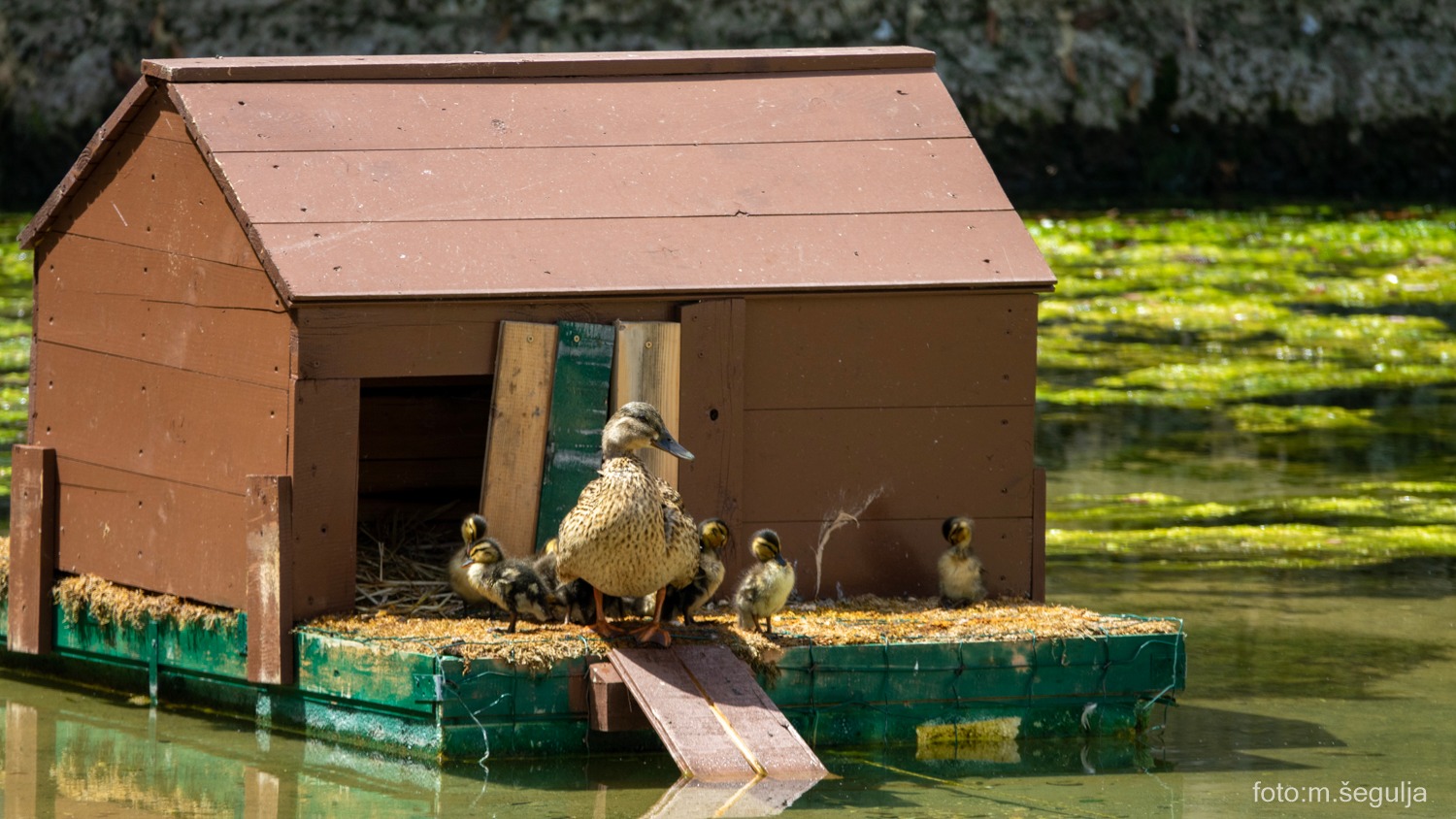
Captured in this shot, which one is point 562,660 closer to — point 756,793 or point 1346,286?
point 756,793

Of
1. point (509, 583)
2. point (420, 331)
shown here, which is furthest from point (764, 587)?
point (420, 331)

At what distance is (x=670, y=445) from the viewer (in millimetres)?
7848

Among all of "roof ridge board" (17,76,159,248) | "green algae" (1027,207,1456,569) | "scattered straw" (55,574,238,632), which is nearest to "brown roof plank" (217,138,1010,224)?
"roof ridge board" (17,76,159,248)

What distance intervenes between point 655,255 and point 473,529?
121cm

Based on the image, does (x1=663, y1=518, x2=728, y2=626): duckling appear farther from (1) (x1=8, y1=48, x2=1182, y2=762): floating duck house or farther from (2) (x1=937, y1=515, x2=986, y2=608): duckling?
(2) (x1=937, y1=515, x2=986, y2=608): duckling

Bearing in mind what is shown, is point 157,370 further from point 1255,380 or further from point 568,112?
point 1255,380

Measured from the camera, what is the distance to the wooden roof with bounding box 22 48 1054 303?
27.0ft

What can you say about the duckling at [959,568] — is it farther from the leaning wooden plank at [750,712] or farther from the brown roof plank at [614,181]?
the brown roof plank at [614,181]

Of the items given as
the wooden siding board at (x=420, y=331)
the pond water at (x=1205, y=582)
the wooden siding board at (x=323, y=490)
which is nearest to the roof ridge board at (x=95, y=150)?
the wooden siding board at (x=420, y=331)

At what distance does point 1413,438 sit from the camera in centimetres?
1465

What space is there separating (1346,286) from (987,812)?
13387 millimetres

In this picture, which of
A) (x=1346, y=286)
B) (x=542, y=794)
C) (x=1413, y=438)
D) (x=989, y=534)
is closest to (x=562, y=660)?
(x=542, y=794)

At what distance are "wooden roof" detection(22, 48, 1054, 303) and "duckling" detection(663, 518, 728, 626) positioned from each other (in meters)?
0.91

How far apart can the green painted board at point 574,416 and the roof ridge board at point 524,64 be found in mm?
1371
